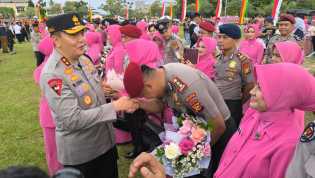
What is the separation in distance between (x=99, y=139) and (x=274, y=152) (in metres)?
1.42

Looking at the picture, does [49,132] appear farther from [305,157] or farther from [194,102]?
[305,157]

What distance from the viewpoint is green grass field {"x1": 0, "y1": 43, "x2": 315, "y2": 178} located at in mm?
4957

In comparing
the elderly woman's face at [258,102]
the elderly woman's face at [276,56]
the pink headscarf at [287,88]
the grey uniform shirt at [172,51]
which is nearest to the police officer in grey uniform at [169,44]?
the grey uniform shirt at [172,51]

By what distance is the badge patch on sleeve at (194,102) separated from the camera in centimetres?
247

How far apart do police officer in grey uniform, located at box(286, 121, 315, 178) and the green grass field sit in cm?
299

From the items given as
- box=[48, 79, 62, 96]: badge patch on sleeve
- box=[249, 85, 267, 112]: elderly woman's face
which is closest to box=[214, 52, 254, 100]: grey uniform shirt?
box=[249, 85, 267, 112]: elderly woman's face

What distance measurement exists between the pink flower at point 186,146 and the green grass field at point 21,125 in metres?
2.11

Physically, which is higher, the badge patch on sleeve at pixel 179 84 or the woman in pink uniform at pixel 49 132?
the badge patch on sleeve at pixel 179 84

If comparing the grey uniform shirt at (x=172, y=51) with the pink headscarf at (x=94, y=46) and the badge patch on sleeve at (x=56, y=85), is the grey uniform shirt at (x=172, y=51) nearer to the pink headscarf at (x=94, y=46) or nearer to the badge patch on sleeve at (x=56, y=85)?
the pink headscarf at (x=94, y=46)

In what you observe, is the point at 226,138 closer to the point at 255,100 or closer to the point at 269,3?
the point at 255,100

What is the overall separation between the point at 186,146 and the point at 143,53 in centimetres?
221

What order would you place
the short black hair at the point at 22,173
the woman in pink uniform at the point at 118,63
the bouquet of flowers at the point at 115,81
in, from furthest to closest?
the woman in pink uniform at the point at 118,63
the bouquet of flowers at the point at 115,81
the short black hair at the point at 22,173

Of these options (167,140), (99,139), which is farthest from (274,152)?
(99,139)

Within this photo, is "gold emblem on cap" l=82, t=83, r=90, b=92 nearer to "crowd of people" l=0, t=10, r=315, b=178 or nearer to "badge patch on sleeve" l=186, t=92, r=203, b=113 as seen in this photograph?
"crowd of people" l=0, t=10, r=315, b=178
